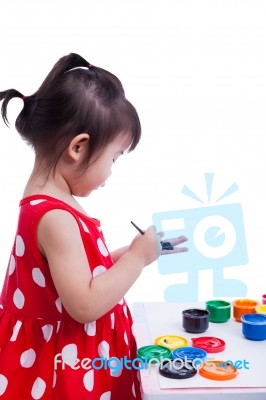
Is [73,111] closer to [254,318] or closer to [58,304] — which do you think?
[58,304]

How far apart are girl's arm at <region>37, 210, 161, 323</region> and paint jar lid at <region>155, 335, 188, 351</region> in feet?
Result: 0.36

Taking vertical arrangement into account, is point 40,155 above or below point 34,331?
above

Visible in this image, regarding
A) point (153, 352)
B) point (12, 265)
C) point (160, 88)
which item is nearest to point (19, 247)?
point (12, 265)

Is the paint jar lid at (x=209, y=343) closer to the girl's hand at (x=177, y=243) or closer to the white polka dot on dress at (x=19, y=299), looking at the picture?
the girl's hand at (x=177, y=243)

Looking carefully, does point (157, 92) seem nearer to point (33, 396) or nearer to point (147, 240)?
point (147, 240)

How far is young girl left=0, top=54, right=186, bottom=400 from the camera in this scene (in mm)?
811

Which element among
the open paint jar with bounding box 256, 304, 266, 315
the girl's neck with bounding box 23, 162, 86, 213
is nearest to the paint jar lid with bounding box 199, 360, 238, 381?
the open paint jar with bounding box 256, 304, 266, 315

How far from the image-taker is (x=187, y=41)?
142cm

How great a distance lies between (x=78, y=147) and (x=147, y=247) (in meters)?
0.19

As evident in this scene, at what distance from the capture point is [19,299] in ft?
2.86

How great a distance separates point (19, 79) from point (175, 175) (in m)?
0.46

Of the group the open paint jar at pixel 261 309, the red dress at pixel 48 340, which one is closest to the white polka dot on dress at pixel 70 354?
the red dress at pixel 48 340

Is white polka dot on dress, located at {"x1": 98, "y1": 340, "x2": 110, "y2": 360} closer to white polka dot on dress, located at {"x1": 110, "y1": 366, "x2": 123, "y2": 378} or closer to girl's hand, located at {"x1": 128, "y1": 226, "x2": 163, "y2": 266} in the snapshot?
white polka dot on dress, located at {"x1": 110, "y1": 366, "x2": 123, "y2": 378}

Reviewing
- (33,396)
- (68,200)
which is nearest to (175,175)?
(68,200)
